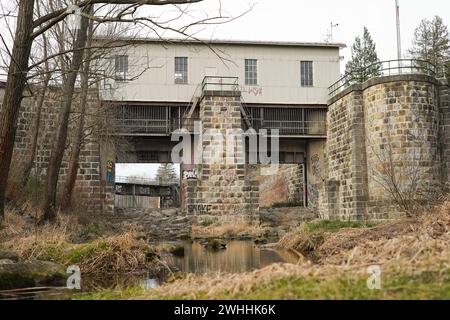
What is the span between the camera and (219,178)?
2520 centimetres

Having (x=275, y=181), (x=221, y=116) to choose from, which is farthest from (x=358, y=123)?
(x=275, y=181)

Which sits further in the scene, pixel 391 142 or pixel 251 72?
pixel 251 72

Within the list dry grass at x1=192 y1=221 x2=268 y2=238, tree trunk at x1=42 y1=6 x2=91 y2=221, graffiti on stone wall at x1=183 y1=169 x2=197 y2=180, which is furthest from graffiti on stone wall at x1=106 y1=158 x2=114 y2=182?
tree trunk at x1=42 y1=6 x2=91 y2=221

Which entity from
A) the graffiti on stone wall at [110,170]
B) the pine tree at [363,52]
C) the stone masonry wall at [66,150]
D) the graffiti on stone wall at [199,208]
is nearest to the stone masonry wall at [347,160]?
the graffiti on stone wall at [199,208]

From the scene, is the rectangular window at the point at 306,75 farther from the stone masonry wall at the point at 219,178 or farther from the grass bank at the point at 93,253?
the grass bank at the point at 93,253

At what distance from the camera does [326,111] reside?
28578 millimetres

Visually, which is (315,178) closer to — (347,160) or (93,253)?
(347,160)

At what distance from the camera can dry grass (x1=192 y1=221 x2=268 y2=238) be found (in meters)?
22.1

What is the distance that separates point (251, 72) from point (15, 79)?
19.5 m

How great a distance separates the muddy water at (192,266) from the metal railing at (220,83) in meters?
11.6

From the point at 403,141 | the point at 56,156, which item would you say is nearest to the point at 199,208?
the point at 56,156
